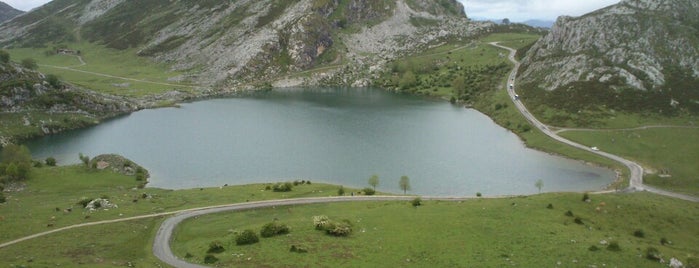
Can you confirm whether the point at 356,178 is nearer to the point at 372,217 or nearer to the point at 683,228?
the point at 372,217

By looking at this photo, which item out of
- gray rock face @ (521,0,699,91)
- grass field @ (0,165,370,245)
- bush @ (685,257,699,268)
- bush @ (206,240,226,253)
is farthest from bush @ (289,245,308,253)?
gray rock face @ (521,0,699,91)

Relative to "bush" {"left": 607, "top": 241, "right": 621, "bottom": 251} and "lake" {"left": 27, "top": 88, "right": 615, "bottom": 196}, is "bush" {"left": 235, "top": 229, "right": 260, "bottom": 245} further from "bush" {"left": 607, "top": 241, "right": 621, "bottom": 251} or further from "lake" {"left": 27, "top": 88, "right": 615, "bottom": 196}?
"lake" {"left": 27, "top": 88, "right": 615, "bottom": 196}

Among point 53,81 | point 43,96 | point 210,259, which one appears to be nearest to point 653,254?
point 210,259

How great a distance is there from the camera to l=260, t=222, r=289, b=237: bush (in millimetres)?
56625

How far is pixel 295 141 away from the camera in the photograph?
429 ft

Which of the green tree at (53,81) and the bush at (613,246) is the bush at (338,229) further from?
the green tree at (53,81)

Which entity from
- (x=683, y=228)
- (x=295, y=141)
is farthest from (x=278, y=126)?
(x=683, y=228)

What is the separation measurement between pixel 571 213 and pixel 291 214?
3640 cm

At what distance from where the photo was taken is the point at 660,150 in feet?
368

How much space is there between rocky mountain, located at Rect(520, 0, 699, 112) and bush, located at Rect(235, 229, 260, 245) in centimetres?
11628

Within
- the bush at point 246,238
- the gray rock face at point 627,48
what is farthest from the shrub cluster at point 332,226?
the gray rock face at point 627,48

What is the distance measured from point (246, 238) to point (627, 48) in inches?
5775

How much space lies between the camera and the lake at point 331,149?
100500 mm

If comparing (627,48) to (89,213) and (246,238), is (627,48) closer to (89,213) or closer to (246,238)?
(246,238)
